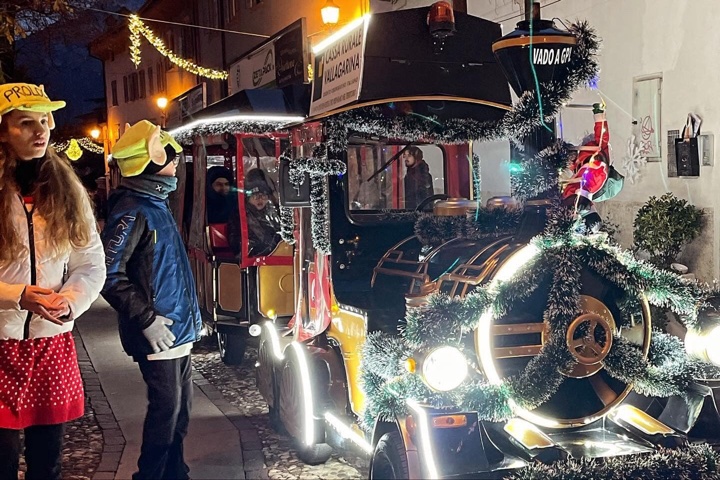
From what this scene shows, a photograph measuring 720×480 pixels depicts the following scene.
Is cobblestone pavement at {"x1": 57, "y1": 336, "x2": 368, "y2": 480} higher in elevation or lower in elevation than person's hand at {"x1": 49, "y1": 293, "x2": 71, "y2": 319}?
lower

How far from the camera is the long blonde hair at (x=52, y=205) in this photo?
317 centimetres

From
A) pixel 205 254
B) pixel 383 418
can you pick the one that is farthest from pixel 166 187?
pixel 205 254

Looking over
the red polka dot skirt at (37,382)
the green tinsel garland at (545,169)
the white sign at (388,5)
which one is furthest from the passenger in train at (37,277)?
the white sign at (388,5)

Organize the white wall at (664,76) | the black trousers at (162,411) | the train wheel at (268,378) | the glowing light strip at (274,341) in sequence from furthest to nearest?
1. the white wall at (664,76)
2. the train wheel at (268,378)
3. the glowing light strip at (274,341)
4. the black trousers at (162,411)

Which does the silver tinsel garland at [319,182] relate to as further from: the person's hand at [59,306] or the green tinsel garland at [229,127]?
the green tinsel garland at [229,127]

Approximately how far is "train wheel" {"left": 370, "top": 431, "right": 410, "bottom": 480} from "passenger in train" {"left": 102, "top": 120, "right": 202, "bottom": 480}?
1.17 metres

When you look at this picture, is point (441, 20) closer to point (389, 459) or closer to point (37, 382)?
point (389, 459)

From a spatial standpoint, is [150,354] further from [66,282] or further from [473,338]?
[473,338]

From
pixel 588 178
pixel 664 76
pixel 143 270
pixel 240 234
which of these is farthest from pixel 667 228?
pixel 143 270

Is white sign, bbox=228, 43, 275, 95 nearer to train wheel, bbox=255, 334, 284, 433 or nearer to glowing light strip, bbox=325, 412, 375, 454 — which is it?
train wheel, bbox=255, 334, 284, 433

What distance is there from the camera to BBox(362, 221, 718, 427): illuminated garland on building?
329cm

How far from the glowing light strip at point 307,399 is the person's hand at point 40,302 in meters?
1.92

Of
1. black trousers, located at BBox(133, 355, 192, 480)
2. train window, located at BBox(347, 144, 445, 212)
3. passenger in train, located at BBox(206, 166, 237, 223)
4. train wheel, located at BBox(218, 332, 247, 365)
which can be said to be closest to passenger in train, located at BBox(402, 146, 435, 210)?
train window, located at BBox(347, 144, 445, 212)

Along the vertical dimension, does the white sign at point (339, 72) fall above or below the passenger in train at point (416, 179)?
above
